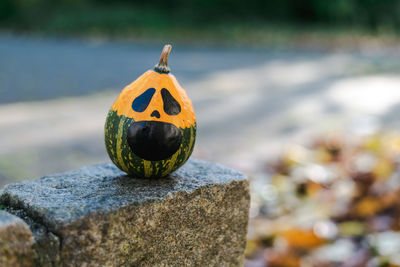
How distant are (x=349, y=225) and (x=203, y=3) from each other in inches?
752

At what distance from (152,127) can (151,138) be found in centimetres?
4

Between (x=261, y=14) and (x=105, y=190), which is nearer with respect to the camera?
(x=105, y=190)

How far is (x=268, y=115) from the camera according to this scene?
588 centimetres

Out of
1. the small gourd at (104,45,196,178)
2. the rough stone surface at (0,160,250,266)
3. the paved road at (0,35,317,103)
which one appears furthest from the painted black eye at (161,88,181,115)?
the paved road at (0,35,317,103)

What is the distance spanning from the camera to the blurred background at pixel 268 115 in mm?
2666

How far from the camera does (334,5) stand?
18734mm

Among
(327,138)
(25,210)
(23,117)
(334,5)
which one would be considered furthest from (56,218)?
(334,5)

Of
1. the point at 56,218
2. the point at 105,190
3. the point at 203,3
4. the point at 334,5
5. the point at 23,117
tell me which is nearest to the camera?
the point at 56,218

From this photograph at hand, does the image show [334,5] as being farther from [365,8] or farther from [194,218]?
[194,218]

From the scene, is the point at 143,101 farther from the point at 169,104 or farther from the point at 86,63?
the point at 86,63

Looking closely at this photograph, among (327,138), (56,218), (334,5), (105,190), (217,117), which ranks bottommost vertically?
(56,218)

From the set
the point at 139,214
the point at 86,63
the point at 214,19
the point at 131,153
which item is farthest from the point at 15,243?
the point at 214,19

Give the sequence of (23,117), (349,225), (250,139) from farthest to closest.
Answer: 1. (23,117)
2. (250,139)
3. (349,225)

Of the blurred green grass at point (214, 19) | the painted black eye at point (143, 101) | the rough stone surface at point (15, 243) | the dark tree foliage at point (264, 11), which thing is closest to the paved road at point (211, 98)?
the painted black eye at point (143, 101)
